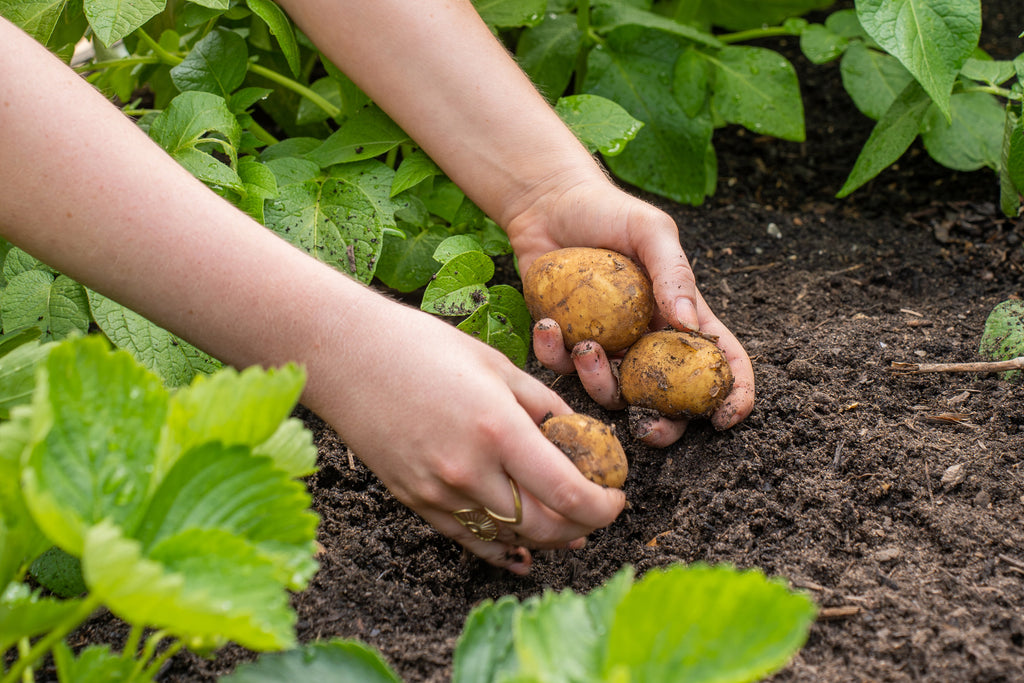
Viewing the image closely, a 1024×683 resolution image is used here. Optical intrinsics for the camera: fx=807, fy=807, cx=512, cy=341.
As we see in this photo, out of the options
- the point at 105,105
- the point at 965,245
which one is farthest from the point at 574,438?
the point at 965,245

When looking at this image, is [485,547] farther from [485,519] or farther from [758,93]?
[758,93]

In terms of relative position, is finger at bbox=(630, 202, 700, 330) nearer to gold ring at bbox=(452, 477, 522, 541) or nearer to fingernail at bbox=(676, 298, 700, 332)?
fingernail at bbox=(676, 298, 700, 332)

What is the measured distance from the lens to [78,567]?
3.82 ft

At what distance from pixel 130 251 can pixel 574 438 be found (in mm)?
693

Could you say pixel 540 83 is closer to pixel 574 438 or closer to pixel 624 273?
pixel 624 273

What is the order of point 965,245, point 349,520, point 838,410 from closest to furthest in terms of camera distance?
point 349,520 → point 838,410 → point 965,245

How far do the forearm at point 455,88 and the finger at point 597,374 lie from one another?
0.38 metres

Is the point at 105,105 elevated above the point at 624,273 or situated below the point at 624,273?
above

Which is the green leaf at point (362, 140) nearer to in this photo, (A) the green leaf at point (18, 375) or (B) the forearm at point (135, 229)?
(B) the forearm at point (135, 229)

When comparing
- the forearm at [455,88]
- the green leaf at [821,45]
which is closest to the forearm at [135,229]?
the forearm at [455,88]

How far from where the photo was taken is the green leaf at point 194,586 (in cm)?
62

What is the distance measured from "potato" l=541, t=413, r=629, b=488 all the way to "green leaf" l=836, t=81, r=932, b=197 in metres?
1.06

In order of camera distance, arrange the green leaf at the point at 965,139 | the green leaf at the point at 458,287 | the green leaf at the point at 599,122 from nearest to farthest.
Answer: the green leaf at the point at 458,287 → the green leaf at the point at 599,122 → the green leaf at the point at 965,139

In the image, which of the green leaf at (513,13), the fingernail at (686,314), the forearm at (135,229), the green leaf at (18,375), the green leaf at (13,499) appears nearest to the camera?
the green leaf at (13,499)
